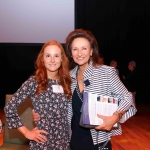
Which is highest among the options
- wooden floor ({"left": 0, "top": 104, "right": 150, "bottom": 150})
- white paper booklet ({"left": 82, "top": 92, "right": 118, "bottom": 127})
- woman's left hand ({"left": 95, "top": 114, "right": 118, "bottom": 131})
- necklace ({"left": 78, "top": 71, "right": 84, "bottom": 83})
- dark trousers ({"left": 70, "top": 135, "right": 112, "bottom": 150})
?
necklace ({"left": 78, "top": 71, "right": 84, "bottom": 83})

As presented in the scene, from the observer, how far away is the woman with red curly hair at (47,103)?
192 centimetres

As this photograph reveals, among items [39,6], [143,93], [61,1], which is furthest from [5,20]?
[143,93]

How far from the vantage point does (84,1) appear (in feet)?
25.5

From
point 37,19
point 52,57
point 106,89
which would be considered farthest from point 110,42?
point 106,89

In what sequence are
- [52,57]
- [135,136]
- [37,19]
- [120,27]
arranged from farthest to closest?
[120,27] < [37,19] < [135,136] < [52,57]

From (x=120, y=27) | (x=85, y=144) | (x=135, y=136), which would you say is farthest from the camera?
(x=120, y=27)

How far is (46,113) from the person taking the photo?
6.38 ft

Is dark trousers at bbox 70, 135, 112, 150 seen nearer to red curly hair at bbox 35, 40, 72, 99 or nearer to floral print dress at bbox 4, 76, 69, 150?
floral print dress at bbox 4, 76, 69, 150

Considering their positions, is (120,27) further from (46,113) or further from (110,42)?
(46,113)

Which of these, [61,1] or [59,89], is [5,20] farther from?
[59,89]

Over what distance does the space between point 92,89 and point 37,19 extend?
5.55 m

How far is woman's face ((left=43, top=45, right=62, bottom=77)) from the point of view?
202 cm

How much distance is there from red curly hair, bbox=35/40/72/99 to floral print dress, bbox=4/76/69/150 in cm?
4

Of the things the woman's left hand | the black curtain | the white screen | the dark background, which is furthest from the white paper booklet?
the black curtain
